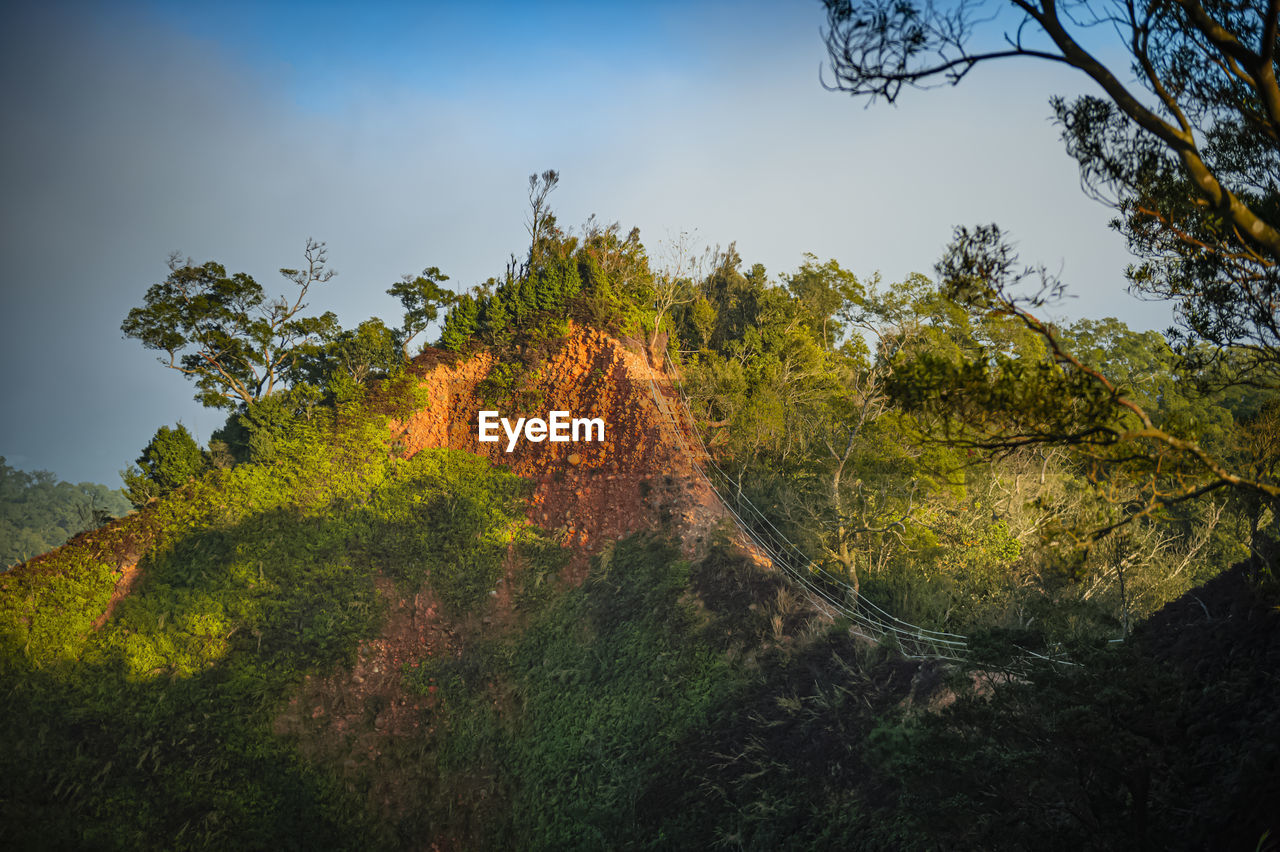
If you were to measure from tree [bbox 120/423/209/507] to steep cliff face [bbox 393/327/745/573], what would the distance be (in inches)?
230

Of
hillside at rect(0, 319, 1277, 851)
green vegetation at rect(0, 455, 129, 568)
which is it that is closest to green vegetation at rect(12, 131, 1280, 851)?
hillside at rect(0, 319, 1277, 851)

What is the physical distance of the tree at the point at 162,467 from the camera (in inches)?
754

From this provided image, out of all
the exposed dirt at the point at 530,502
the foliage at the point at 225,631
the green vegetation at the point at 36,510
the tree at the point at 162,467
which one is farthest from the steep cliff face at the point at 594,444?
the green vegetation at the point at 36,510

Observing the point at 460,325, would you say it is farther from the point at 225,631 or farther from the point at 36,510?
the point at 36,510

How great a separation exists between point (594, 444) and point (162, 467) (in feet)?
40.0

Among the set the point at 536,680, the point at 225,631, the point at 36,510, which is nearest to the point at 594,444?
the point at 536,680

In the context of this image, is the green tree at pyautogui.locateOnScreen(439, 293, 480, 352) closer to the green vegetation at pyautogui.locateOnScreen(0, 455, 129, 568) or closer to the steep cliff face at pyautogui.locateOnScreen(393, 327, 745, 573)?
the steep cliff face at pyautogui.locateOnScreen(393, 327, 745, 573)

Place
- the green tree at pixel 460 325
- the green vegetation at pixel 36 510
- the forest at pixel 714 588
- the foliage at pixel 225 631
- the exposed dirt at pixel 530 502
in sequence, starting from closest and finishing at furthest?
the forest at pixel 714 588 → the foliage at pixel 225 631 → the exposed dirt at pixel 530 502 → the green tree at pixel 460 325 → the green vegetation at pixel 36 510

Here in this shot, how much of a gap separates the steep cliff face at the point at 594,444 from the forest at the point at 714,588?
26cm

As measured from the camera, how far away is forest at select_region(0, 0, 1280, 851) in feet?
24.6

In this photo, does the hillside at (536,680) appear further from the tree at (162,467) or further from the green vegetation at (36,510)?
the green vegetation at (36,510)

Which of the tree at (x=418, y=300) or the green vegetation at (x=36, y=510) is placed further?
the green vegetation at (x=36, y=510)

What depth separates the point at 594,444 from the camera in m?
20.3

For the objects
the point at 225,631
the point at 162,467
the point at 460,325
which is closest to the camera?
the point at 225,631
